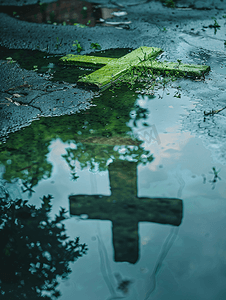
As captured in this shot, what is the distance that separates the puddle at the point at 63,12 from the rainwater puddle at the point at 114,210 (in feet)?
11.7

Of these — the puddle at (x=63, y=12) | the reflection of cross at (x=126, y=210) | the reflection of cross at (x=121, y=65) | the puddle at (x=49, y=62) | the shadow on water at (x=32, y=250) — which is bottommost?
the shadow on water at (x=32, y=250)

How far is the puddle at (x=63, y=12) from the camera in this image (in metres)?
5.55

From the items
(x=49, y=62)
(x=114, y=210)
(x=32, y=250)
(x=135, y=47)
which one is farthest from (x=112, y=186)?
(x=135, y=47)

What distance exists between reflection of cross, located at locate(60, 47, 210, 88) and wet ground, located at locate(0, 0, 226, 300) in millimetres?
132

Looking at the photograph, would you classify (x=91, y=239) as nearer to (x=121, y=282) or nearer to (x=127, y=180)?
(x=121, y=282)

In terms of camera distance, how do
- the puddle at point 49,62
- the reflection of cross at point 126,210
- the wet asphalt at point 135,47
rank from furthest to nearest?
the puddle at point 49,62 → the wet asphalt at point 135,47 → the reflection of cross at point 126,210

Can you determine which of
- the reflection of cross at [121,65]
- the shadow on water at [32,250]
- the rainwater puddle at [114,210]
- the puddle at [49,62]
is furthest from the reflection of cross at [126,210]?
the puddle at [49,62]

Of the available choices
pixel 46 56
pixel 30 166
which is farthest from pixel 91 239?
pixel 46 56

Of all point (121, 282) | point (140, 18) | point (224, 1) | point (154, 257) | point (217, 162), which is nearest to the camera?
point (121, 282)

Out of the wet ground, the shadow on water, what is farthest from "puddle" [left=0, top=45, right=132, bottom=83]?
the shadow on water

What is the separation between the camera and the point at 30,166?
2.11 m

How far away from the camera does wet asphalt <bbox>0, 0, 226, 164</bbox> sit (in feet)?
8.80

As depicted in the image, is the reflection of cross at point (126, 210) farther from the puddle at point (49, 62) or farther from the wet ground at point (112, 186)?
the puddle at point (49, 62)

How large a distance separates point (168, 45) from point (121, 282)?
3671mm
